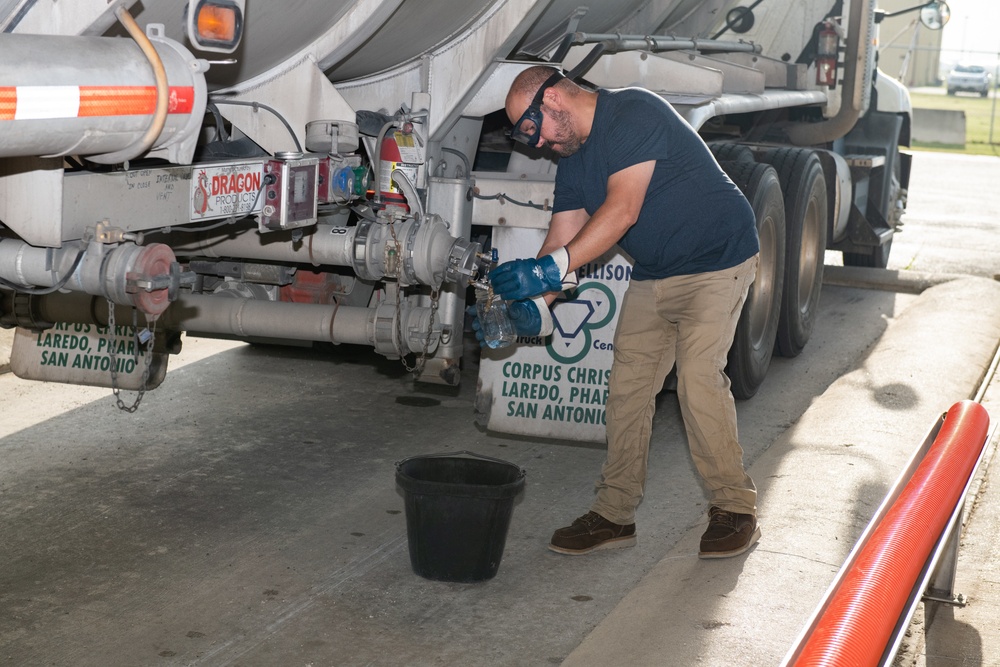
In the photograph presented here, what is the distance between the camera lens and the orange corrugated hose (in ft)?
7.69

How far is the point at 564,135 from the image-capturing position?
13.7 ft

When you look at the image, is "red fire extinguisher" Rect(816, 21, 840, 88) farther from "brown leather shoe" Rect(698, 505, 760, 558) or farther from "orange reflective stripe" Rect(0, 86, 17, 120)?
"orange reflective stripe" Rect(0, 86, 17, 120)

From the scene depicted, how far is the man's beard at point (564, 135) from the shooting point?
13.6ft

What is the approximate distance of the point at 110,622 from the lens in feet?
12.2

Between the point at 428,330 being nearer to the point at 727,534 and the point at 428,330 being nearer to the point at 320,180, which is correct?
the point at 320,180

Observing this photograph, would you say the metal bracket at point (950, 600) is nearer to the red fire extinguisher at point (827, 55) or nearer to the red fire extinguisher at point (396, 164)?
the red fire extinguisher at point (396, 164)

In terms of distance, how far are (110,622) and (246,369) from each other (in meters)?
3.23

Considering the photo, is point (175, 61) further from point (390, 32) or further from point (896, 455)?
point (896, 455)

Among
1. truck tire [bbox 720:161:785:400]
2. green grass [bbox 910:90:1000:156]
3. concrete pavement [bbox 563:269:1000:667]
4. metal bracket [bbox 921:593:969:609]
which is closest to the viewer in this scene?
concrete pavement [bbox 563:269:1000:667]

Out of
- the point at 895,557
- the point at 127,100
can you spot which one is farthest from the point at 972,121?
the point at 127,100

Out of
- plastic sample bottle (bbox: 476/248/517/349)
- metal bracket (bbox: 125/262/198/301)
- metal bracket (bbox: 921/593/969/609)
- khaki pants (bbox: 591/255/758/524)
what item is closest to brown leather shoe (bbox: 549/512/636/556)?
khaki pants (bbox: 591/255/758/524)

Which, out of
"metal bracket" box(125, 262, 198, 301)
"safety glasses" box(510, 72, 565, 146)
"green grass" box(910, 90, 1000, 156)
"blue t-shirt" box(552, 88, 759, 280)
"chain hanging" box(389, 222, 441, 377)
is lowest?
"chain hanging" box(389, 222, 441, 377)

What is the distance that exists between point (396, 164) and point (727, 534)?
1.87 meters

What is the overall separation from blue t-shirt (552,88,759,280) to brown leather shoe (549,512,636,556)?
0.91m
